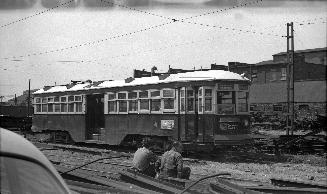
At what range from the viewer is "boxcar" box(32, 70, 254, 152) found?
14508 millimetres

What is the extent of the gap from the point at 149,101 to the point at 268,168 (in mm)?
5101

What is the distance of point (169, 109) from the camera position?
50.2ft

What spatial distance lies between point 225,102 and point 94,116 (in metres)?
7.43

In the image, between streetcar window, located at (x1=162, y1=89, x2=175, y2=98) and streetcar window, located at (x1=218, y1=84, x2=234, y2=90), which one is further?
streetcar window, located at (x1=162, y1=89, x2=175, y2=98)

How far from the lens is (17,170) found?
200cm

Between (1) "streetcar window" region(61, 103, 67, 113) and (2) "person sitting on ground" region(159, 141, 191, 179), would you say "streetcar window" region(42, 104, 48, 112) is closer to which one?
(1) "streetcar window" region(61, 103, 67, 113)

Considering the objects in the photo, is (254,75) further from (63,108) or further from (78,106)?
(78,106)

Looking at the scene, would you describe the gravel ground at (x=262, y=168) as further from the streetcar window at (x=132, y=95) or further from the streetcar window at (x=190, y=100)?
the streetcar window at (x=132, y=95)

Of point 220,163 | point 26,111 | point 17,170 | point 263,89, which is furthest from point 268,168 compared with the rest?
point 263,89

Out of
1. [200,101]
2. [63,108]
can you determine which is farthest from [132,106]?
[63,108]

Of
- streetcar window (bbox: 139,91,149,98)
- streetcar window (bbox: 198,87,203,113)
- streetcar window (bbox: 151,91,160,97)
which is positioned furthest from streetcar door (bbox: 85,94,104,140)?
streetcar window (bbox: 198,87,203,113)

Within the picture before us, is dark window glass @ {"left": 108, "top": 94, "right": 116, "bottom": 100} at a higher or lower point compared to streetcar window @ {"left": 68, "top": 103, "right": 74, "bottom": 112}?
higher

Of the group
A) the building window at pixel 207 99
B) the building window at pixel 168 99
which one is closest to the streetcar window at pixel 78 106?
the building window at pixel 168 99

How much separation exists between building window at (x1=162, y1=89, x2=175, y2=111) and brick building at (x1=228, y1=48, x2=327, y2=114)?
28.4 meters
